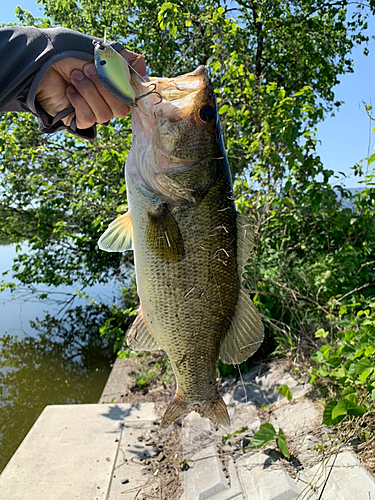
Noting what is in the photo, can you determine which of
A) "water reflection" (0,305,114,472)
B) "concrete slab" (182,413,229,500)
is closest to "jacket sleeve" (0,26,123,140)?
"concrete slab" (182,413,229,500)

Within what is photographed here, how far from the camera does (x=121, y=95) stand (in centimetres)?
133

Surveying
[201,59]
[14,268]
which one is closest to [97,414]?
[14,268]

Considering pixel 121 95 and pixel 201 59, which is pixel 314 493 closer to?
pixel 121 95

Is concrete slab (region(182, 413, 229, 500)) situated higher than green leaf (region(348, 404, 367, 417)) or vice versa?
green leaf (region(348, 404, 367, 417))

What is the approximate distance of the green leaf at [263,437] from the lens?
9.62 ft

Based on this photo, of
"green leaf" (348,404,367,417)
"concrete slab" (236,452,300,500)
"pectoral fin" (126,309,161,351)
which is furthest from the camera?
"concrete slab" (236,452,300,500)

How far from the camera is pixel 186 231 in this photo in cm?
158

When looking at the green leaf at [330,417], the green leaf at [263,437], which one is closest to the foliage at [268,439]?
the green leaf at [263,437]

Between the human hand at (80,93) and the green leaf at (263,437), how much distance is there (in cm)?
261

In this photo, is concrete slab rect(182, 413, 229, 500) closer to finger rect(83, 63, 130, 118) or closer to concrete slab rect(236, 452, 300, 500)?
concrete slab rect(236, 452, 300, 500)

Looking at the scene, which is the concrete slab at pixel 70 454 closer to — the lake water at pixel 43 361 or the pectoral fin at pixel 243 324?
the lake water at pixel 43 361

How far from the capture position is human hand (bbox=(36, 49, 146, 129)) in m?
1.63

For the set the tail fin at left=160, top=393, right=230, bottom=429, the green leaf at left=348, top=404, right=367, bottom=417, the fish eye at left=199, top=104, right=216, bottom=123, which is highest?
the fish eye at left=199, top=104, right=216, bottom=123

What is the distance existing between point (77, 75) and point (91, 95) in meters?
0.10
